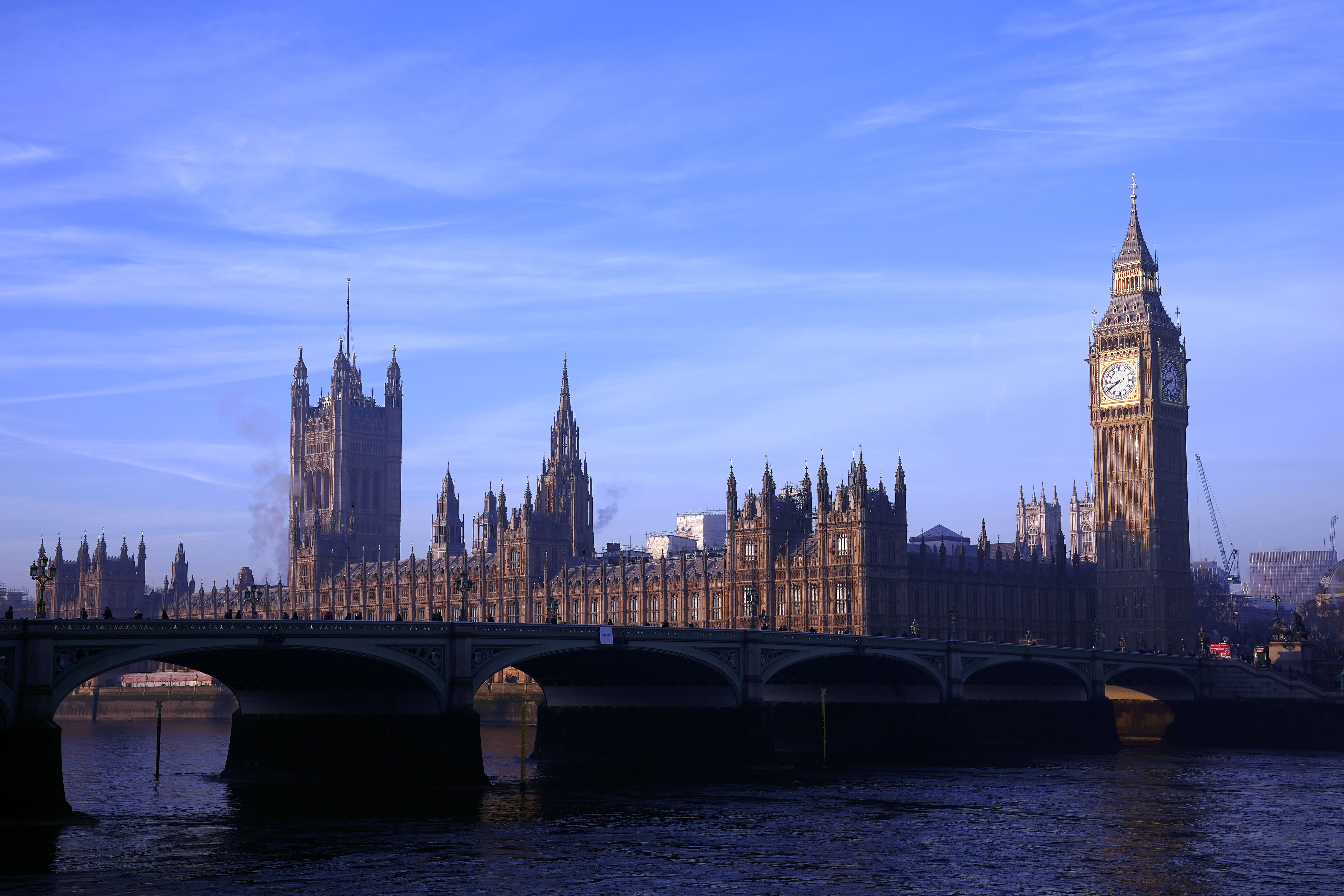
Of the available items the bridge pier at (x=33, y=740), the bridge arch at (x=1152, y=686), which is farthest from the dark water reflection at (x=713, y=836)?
the bridge arch at (x=1152, y=686)

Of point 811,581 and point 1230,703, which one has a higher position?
point 811,581

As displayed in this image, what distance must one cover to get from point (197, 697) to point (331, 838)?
137967mm

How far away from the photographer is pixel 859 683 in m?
112

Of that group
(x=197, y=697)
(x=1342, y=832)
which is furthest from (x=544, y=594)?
(x=1342, y=832)

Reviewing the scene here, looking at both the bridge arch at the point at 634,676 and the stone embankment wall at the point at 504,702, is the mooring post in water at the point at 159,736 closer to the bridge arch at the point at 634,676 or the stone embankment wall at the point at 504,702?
the bridge arch at the point at 634,676

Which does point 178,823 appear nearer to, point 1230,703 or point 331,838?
point 331,838

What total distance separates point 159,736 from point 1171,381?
12462 cm

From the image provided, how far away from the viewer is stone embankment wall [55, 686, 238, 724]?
609 ft

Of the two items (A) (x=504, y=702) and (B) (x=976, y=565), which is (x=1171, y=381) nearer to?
(B) (x=976, y=565)

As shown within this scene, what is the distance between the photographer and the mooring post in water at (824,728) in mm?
98375

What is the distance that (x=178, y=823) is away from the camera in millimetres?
64688

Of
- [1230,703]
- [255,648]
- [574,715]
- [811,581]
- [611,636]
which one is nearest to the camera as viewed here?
[255,648]

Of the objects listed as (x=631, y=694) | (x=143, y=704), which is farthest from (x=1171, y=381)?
(x=143, y=704)

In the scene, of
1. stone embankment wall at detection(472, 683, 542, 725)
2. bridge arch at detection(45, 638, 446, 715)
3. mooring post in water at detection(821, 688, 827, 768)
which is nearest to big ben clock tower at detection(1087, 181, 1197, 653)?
stone embankment wall at detection(472, 683, 542, 725)
